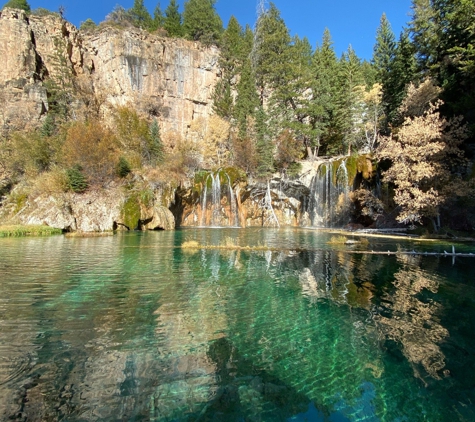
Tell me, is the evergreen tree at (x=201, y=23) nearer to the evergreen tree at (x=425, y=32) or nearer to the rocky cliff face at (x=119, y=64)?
the rocky cliff face at (x=119, y=64)

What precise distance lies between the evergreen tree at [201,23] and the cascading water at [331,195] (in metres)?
40.6

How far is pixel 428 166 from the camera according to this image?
21.0 meters

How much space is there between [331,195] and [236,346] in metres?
29.9

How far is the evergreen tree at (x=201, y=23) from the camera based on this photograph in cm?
6025

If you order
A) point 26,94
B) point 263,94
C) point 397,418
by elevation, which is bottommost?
point 397,418

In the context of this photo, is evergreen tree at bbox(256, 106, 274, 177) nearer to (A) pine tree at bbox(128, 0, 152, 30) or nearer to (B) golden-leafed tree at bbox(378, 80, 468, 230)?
(B) golden-leafed tree at bbox(378, 80, 468, 230)

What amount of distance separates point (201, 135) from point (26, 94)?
25863 millimetres

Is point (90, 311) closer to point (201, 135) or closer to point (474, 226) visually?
point (474, 226)

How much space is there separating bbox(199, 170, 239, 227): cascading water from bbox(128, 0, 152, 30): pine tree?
47804mm

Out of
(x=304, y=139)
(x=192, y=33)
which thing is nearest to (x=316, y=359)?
(x=304, y=139)

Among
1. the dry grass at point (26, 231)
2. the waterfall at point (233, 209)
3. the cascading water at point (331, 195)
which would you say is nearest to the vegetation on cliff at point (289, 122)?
the cascading water at point (331, 195)

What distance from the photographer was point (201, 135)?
5197cm

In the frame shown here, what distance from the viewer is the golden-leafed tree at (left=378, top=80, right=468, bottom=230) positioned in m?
20.8

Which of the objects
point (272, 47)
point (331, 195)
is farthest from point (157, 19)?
point (331, 195)
